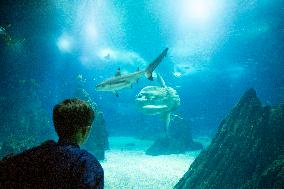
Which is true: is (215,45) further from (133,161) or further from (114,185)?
(114,185)

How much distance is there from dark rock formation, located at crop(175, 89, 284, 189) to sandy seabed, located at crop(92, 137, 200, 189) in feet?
6.30

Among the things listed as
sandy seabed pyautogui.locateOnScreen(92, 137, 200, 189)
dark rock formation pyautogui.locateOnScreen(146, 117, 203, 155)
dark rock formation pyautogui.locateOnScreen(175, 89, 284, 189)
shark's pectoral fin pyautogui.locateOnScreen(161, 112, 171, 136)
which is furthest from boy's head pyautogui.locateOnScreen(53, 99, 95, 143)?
shark's pectoral fin pyautogui.locateOnScreen(161, 112, 171, 136)

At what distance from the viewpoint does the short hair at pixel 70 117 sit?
67.2 inches

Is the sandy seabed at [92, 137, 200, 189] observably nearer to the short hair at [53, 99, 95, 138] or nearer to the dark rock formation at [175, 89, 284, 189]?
the dark rock formation at [175, 89, 284, 189]

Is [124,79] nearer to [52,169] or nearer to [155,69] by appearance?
[52,169]

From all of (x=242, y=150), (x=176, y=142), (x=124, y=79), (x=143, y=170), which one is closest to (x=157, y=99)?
(x=176, y=142)

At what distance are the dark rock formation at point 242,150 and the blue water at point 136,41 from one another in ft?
24.8

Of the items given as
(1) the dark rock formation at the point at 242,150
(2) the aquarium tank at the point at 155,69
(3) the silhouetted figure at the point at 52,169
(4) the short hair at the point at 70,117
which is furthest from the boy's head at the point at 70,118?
(1) the dark rock formation at the point at 242,150

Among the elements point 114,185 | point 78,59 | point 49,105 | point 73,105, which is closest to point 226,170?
point 114,185

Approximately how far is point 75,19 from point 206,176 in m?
11.5

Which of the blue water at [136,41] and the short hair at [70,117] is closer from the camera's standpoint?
the short hair at [70,117]

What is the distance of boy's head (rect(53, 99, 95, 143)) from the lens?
1707 millimetres

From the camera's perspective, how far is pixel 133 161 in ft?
44.4

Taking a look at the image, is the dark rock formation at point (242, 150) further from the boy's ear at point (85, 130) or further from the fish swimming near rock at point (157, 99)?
the fish swimming near rock at point (157, 99)
